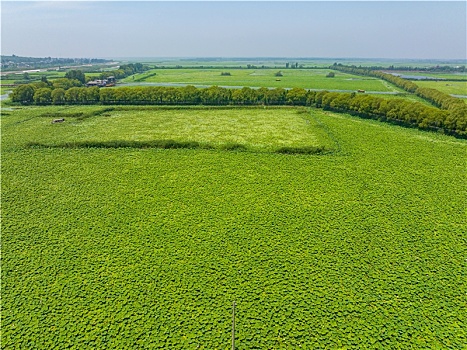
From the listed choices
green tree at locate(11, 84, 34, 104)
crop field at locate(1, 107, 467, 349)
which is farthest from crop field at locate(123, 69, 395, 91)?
crop field at locate(1, 107, 467, 349)

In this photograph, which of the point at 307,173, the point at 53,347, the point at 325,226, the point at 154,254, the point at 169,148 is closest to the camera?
the point at 53,347

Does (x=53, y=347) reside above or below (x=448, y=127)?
below

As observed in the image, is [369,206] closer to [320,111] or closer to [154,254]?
[154,254]

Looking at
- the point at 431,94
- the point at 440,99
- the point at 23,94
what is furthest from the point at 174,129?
the point at 431,94

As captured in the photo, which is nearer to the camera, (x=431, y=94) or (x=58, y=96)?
(x=58, y=96)

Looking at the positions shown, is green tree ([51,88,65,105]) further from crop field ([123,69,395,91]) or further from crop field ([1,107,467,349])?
crop field ([123,69,395,91])

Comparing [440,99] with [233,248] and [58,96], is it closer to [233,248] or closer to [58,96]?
[233,248]

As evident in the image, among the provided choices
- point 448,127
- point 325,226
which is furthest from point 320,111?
point 325,226

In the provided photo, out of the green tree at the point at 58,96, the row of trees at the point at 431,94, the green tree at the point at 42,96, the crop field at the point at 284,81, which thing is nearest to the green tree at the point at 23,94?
the green tree at the point at 42,96
